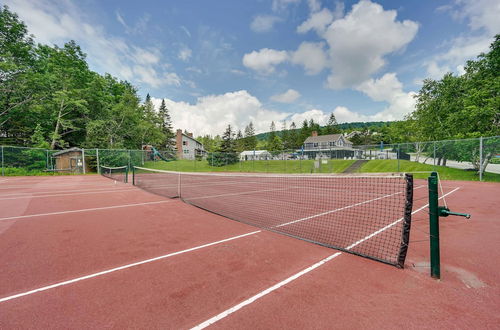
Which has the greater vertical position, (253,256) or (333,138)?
(333,138)

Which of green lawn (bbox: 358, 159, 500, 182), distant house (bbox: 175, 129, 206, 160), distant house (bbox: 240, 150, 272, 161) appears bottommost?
green lawn (bbox: 358, 159, 500, 182)

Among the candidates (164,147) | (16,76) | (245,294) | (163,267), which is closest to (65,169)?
(16,76)

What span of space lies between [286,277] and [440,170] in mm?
23858

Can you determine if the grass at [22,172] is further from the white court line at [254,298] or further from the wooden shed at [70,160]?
the white court line at [254,298]

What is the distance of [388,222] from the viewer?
6023 millimetres

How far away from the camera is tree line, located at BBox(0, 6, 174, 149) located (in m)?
22.7

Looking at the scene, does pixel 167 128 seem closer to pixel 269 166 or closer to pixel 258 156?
pixel 258 156

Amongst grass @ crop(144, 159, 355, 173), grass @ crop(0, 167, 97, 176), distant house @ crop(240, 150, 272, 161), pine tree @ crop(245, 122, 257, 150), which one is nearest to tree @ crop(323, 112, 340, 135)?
pine tree @ crop(245, 122, 257, 150)

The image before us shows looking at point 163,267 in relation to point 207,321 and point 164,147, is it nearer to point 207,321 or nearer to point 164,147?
point 207,321

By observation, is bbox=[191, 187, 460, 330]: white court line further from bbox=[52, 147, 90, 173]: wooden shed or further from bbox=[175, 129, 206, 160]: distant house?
bbox=[175, 129, 206, 160]: distant house

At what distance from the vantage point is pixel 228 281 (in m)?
3.04

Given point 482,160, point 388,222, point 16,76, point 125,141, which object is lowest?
point 388,222

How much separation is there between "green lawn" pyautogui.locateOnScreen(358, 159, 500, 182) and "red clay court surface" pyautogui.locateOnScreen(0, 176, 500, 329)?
16.4 m

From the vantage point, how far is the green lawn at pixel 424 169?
16.7 meters
